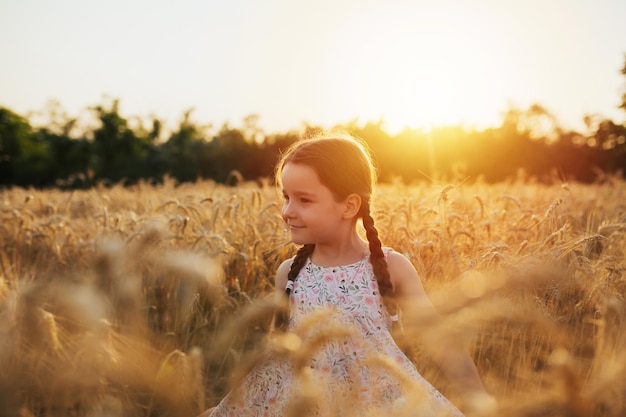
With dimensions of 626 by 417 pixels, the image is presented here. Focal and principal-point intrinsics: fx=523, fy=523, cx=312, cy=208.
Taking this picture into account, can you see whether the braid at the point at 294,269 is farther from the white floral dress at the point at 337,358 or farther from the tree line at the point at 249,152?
the tree line at the point at 249,152

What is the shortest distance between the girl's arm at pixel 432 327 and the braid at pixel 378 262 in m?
0.04

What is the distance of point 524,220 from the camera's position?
280cm

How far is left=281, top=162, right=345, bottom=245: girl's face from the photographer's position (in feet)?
5.39

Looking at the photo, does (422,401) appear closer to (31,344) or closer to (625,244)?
(31,344)

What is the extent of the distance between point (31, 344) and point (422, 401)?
3.12ft

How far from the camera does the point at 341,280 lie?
1767 mm

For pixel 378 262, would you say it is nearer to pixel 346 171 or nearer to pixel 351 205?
pixel 351 205

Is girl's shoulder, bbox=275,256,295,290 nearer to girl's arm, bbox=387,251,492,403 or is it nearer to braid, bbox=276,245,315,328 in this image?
braid, bbox=276,245,315,328

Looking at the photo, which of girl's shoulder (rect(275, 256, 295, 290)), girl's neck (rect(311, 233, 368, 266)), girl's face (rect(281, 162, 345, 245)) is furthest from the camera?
girl's shoulder (rect(275, 256, 295, 290))

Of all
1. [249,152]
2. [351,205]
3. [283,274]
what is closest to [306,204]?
[351,205]

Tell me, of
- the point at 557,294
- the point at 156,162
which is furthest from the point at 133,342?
the point at 156,162

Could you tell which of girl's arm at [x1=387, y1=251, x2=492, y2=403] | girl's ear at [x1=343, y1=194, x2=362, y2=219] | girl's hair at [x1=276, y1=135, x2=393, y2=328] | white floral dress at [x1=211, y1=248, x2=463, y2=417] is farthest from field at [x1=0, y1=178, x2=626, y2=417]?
girl's ear at [x1=343, y1=194, x2=362, y2=219]

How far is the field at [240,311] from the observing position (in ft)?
3.13

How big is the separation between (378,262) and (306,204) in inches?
12.0
